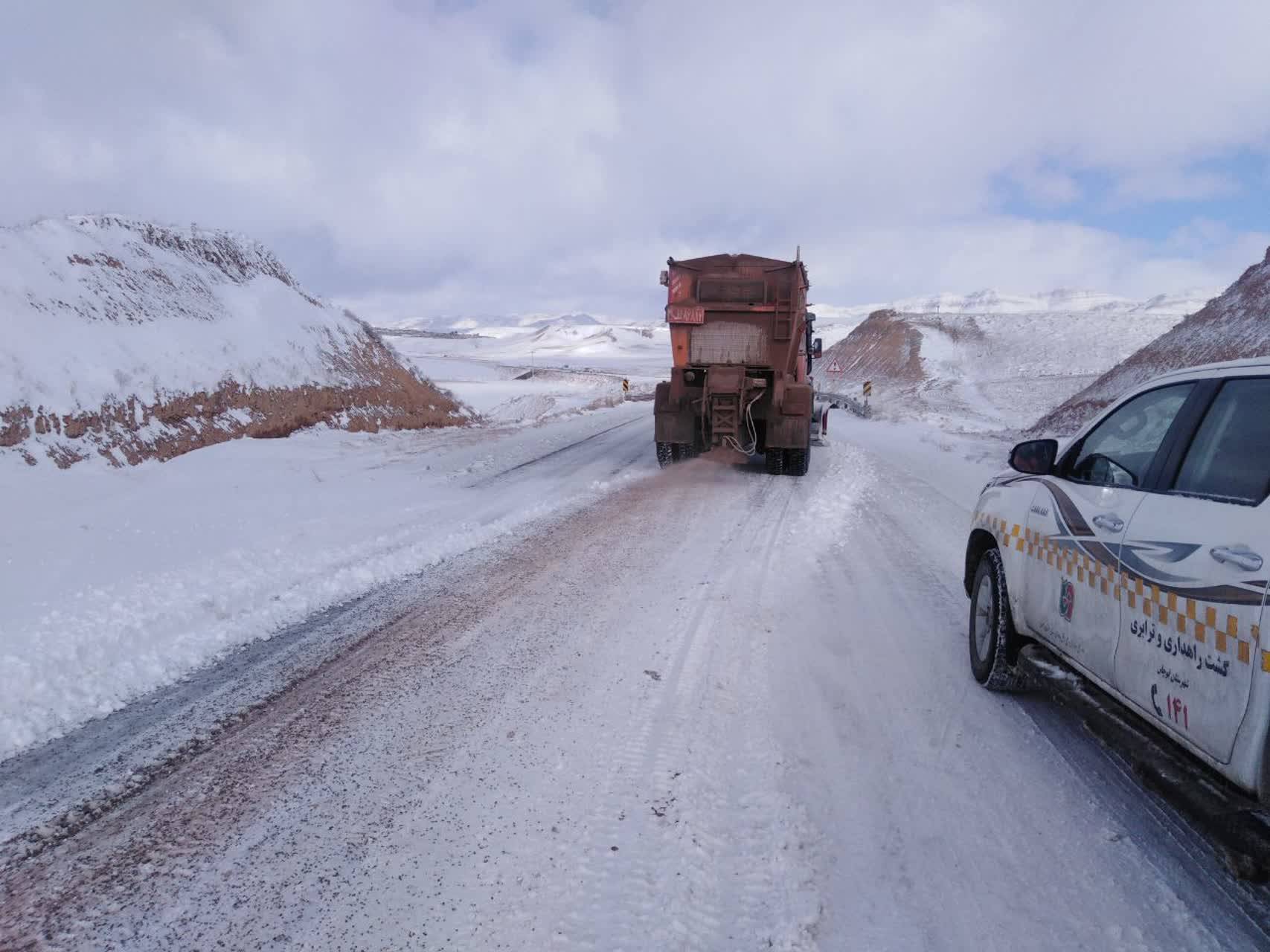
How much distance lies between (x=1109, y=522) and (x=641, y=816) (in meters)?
2.36

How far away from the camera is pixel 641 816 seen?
3.00 m

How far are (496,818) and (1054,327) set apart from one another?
59039 millimetres

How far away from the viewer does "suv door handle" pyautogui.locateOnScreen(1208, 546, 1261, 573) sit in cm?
230

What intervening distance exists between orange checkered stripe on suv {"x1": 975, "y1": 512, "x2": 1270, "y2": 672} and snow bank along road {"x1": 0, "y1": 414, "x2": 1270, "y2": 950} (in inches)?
35.8

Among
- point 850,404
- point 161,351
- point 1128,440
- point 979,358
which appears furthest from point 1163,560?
point 979,358

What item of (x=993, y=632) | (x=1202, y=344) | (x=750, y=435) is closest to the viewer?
(x=993, y=632)

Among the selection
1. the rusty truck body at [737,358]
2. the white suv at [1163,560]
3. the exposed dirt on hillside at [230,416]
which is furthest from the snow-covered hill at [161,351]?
the white suv at [1163,560]

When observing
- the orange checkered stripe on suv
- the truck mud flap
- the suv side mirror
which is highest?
the suv side mirror

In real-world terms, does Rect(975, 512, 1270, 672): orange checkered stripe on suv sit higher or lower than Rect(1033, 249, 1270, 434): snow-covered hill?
lower

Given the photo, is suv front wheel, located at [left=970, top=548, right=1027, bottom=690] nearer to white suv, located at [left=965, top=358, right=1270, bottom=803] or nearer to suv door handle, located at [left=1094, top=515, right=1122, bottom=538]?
white suv, located at [left=965, top=358, right=1270, bottom=803]

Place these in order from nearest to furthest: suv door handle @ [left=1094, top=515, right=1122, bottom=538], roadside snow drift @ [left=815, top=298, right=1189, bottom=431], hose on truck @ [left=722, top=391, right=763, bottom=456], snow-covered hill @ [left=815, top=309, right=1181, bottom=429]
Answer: suv door handle @ [left=1094, top=515, right=1122, bottom=538] < hose on truck @ [left=722, top=391, right=763, bottom=456] < roadside snow drift @ [left=815, top=298, right=1189, bottom=431] < snow-covered hill @ [left=815, top=309, right=1181, bottom=429]

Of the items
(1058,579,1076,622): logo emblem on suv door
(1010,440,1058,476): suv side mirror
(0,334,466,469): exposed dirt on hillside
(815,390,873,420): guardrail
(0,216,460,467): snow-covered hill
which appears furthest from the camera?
(815,390,873,420): guardrail

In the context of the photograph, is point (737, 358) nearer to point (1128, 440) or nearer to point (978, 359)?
point (1128, 440)

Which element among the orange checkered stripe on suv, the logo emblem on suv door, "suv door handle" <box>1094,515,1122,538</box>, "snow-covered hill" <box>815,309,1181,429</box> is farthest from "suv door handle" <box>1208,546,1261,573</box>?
"snow-covered hill" <box>815,309,1181,429</box>
